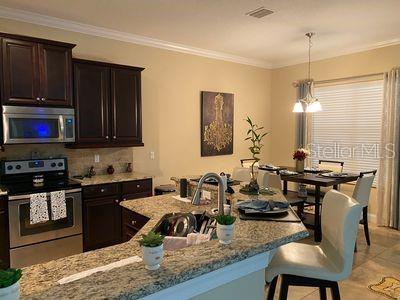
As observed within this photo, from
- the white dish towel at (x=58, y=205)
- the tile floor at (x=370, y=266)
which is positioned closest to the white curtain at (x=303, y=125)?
the tile floor at (x=370, y=266)

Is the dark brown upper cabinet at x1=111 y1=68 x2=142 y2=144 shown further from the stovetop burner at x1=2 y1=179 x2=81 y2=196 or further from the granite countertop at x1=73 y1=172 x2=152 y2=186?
the stovetop burner at x1=2 y1=179 x2=81 y2=196

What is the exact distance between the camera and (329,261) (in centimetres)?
198

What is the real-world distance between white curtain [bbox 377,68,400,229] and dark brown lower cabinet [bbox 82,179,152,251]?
381 centimetres

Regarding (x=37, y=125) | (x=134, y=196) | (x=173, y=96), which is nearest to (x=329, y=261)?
(x=134, y=196)

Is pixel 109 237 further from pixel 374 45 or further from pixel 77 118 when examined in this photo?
pixel 374 45

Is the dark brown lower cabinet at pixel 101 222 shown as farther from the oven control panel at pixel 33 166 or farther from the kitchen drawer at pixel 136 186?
the oven control panel at pixel 33 166

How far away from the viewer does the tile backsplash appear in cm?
357

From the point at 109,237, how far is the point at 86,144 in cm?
118

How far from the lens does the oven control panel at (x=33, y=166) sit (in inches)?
132

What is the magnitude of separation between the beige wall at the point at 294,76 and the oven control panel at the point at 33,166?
4.25 m

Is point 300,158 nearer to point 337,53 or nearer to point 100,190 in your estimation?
point 337,53

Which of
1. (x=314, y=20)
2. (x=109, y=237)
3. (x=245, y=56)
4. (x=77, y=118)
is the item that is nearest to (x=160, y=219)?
(x=109, y=237)

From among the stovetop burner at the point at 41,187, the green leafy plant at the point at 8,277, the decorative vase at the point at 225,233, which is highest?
the green leafy plant at the point at 8,277

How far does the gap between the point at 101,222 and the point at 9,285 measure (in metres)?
2.95
